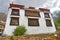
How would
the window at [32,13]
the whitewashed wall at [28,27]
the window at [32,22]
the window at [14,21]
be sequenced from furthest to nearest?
the window at [32,13]
the window at [32,22]
the window at [14,21]
the whitewashed wall at [28,27]

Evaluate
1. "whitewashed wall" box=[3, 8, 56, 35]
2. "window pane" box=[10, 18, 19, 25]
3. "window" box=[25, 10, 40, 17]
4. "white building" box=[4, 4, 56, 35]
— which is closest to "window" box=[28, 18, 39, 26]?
"white building" box=[4, 4, 56, 35]

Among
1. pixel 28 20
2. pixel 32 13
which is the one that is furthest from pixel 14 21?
pixel 32 13

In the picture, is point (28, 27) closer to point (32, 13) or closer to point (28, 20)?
point (28, 20)

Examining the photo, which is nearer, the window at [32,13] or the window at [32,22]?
the window at [32,22]

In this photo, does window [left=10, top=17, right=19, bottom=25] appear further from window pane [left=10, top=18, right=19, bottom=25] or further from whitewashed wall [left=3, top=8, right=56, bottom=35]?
whitewashed wall [left=3, top=8, right=56, bottom=35]

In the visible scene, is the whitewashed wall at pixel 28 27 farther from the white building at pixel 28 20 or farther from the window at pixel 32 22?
the window at pixel 32 22

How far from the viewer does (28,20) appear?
1233 inches

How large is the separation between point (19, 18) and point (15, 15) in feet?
3.43

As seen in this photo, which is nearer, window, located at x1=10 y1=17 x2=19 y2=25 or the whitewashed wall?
the whitewashed wall

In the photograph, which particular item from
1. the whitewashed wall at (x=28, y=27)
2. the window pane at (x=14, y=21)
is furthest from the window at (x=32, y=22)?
the window pane at (x=14, y=21)

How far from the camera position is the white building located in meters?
29.8

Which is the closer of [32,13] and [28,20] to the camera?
[28,20]

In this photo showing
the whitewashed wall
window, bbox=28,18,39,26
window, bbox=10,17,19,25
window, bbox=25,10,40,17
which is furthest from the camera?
window, bbox=25,10,40,17

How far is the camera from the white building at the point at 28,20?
97.8 feet
